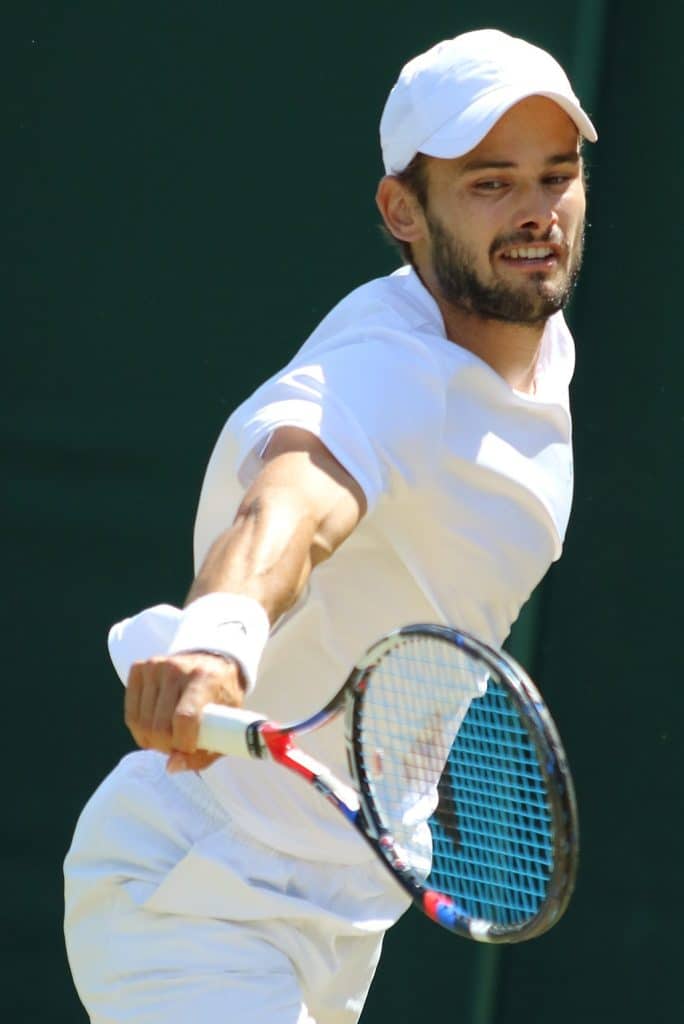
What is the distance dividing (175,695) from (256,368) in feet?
7.57

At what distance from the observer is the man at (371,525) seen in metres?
2.88

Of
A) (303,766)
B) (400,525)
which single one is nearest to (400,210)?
(400,525)

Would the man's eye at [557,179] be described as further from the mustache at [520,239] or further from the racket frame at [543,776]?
the racket frame at [543,776]

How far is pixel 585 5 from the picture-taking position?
4.24 meters

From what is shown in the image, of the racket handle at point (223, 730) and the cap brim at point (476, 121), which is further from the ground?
the cap brim at point (476, 121)

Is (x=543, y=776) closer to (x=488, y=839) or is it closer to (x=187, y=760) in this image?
(x=187, y=760)

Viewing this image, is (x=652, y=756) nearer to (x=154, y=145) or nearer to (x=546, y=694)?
(x=546, y=694)

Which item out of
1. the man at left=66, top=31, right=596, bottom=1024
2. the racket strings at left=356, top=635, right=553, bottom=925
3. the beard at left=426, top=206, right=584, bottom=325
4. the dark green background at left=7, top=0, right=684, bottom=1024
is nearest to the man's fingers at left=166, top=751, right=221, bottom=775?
the racket strings at left=356, top=635, right=553, bottom=925

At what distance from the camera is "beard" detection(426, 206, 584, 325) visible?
313 centimetres

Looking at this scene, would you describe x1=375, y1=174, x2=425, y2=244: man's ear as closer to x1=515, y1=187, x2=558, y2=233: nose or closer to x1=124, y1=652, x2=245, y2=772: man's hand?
x1=515, y1=187, x2=558, y2=233: nose

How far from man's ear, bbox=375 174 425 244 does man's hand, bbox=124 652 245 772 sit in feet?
3.68

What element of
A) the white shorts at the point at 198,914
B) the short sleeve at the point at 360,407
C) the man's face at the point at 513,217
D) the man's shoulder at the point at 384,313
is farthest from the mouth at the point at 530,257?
the white shorts at the point at 198,914

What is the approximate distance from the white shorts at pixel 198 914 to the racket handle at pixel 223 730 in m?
0.64

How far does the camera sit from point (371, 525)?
9.69ft
